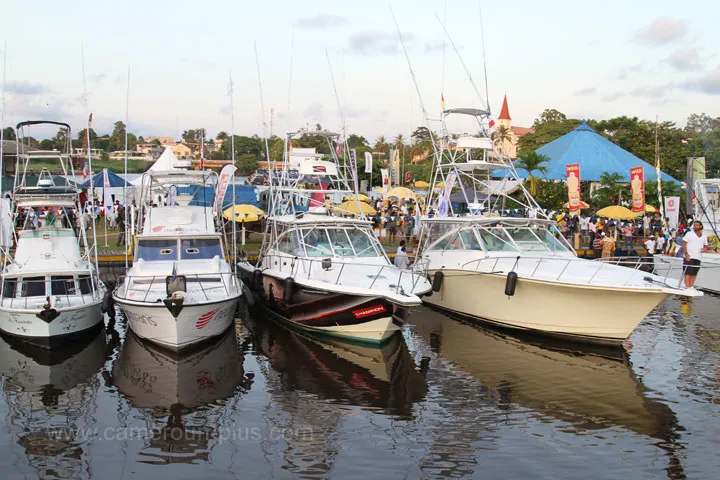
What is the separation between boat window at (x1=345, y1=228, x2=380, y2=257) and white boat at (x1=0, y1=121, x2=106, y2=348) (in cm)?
674

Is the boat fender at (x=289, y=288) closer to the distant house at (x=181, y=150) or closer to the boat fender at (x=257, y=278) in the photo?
the boat fender at (x=257, y=278)

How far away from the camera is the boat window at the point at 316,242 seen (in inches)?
656

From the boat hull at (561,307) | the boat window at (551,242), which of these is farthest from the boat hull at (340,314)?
the boat window at (551,242)

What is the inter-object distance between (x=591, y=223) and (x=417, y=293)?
19.8 meters

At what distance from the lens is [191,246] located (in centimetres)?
1716

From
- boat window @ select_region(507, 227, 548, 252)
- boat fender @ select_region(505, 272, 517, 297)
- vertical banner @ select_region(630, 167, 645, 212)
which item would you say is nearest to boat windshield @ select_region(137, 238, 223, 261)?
boat fender @ select_region(505, 272, 517, 297)

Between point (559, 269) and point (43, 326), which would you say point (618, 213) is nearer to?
point (559, 269)

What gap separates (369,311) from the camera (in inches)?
557

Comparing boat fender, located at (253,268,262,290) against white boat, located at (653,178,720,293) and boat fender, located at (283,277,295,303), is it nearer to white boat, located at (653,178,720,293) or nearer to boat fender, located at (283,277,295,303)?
boat fender, located at (283,277,295,303)

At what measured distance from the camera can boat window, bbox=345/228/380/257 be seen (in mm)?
16953

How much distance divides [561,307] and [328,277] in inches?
224

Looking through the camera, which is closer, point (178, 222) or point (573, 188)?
point (178, 222)

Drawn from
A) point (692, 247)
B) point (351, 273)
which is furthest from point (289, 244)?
point (692, 247)

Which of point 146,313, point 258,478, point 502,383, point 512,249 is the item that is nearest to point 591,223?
point 512,249
